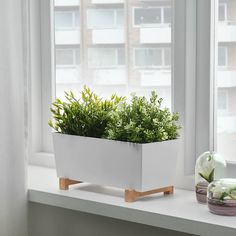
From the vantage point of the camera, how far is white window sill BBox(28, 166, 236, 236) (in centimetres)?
148

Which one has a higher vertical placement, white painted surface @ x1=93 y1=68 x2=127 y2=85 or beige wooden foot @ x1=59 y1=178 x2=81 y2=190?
white painted surface @ x1=93 y1=68 x2=127 y2=85

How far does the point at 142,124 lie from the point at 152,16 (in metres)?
0.39

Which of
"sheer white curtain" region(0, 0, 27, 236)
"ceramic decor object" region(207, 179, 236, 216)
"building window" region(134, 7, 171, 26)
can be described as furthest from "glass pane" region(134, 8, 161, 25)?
"ceramic decor object" region(207, 179, 236, 216)

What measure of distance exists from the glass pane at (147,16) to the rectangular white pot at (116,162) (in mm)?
Answer: 403

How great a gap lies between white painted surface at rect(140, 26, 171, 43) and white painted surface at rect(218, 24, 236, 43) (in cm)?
17

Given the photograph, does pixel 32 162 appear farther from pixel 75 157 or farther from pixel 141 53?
pixel 141 53

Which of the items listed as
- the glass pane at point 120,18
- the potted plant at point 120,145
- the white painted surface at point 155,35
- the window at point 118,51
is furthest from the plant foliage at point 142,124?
the glass pane at point 120,18

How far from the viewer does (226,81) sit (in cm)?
171

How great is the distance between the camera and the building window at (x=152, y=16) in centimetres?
→ 183

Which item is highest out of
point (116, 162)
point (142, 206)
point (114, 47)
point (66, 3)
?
point (66, 3)

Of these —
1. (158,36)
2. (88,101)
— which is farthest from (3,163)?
(158,36)

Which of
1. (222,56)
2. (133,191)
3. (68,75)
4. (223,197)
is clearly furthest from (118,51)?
(223,197)

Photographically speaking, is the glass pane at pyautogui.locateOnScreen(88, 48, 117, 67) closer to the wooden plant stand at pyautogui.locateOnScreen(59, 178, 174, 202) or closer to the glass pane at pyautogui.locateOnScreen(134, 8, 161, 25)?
the glass pane at pyautogui.locateOnScreen(134, 8, 161, 25)

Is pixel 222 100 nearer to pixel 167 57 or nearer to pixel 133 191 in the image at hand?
pixel 167 57
